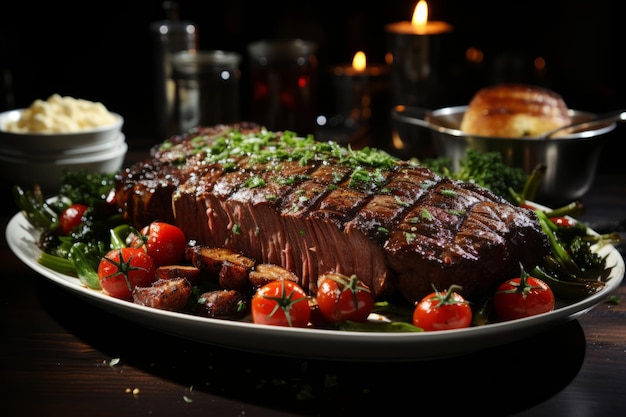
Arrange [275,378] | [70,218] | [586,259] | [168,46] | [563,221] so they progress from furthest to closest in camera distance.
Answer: [168,46], [70,218], [563,221], [586,259], [275,378]

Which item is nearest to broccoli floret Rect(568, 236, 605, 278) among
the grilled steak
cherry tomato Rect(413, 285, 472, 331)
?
the grilled steak

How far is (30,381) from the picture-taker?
265 centimetres

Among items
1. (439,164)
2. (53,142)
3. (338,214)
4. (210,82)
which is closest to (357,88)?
(210,82)

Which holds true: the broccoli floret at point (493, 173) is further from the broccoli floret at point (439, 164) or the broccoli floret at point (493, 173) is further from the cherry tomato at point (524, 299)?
the cherry tomato at point (524, 299)

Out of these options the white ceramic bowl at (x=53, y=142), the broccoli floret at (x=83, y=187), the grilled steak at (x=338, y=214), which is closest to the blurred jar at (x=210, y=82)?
the white ceramic bowl at (x=53, y=142)

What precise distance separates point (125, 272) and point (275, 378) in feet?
2.60

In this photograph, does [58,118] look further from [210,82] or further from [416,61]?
[416,61]

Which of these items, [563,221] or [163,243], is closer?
[163,243]

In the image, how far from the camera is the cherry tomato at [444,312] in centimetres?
267

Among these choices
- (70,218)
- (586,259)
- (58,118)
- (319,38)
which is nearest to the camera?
(586,259)

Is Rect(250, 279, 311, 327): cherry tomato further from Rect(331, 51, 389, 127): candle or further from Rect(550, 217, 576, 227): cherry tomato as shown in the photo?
Rect(331, 51, 389, 127): candle

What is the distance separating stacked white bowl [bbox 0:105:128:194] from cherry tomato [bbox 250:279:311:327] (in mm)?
2337

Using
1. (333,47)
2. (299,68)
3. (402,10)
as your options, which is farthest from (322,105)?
(299,68)

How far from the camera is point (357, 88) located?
21.4ft
